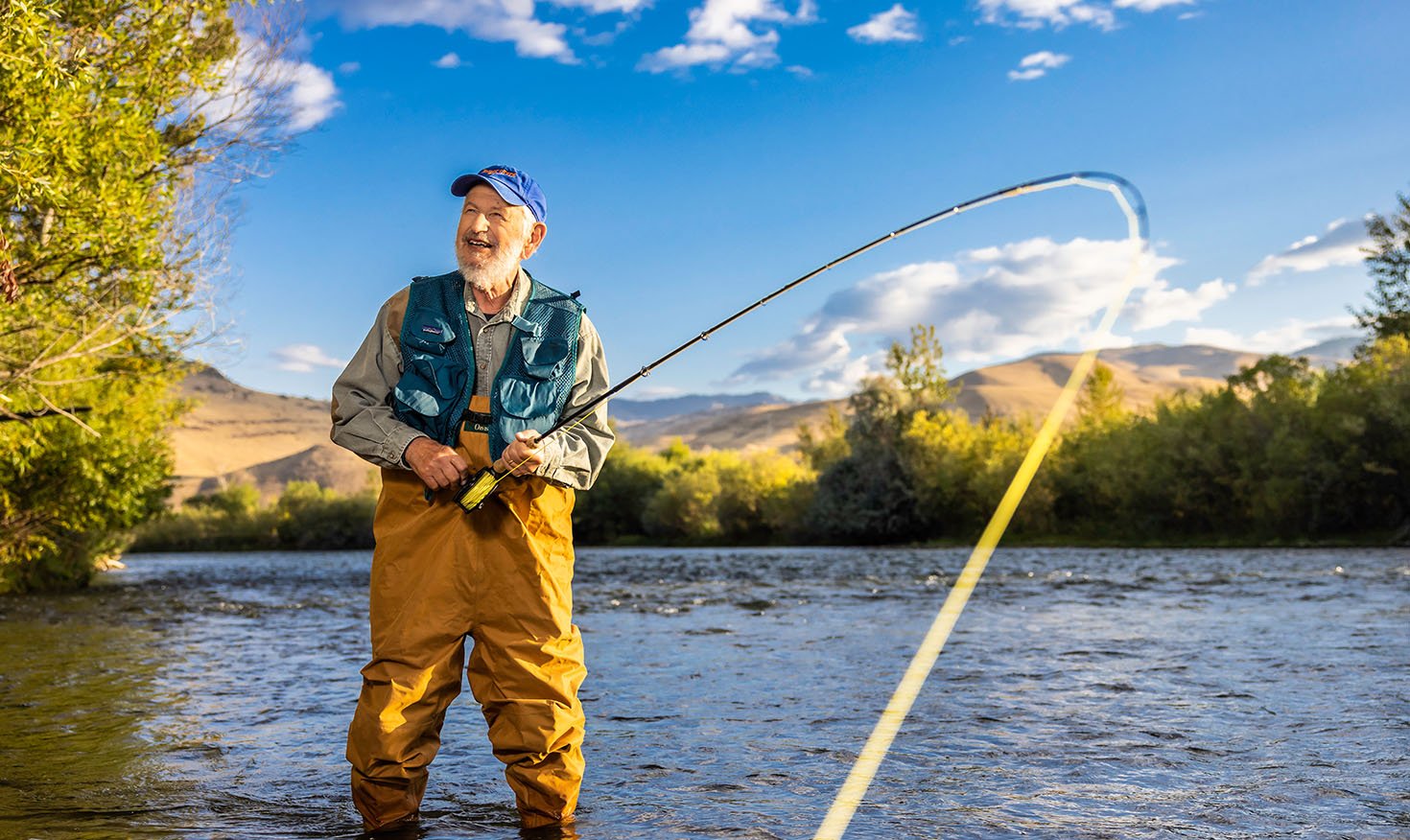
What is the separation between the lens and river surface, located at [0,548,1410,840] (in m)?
5.09

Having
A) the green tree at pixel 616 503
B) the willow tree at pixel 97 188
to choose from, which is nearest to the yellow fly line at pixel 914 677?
the willow tree at pixel 97 188

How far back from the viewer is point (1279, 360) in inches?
2089

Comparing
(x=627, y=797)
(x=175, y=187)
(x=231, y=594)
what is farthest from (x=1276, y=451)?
(x=627, y=797)

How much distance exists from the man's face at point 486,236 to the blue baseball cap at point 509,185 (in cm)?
4

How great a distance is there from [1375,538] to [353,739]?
49520mm

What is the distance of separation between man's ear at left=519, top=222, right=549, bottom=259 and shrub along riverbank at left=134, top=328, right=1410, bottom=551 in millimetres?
48080

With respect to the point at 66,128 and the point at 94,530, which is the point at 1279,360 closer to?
the point at 94,530

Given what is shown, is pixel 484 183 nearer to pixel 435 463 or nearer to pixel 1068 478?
pixel 435 463

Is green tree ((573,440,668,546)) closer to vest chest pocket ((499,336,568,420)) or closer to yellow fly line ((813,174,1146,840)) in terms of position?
yellow fly line ((813,174,1146,840))

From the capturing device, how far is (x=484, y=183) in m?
4.84

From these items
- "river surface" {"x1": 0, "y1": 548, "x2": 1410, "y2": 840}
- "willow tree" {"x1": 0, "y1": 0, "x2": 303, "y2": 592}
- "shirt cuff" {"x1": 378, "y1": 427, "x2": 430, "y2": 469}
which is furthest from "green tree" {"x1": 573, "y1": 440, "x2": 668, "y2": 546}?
"shirt cuff" {"x1": 378, "y1": 427, "x2": 430, "y2": 469}

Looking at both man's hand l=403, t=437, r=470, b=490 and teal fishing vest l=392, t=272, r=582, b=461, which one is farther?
teal fishing vest l=392, t=272, r=582, b=461

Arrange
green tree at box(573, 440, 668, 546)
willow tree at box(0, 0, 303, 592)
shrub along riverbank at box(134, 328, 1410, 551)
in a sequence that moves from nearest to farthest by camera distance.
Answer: willow tree at box(0, 0, 303, 592), shrub along riverbank at box(134, 328, 1410, 551), green tree at box(573, 440, 668, 546)

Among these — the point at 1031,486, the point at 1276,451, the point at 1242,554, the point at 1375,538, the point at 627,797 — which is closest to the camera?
the point at 627,797
